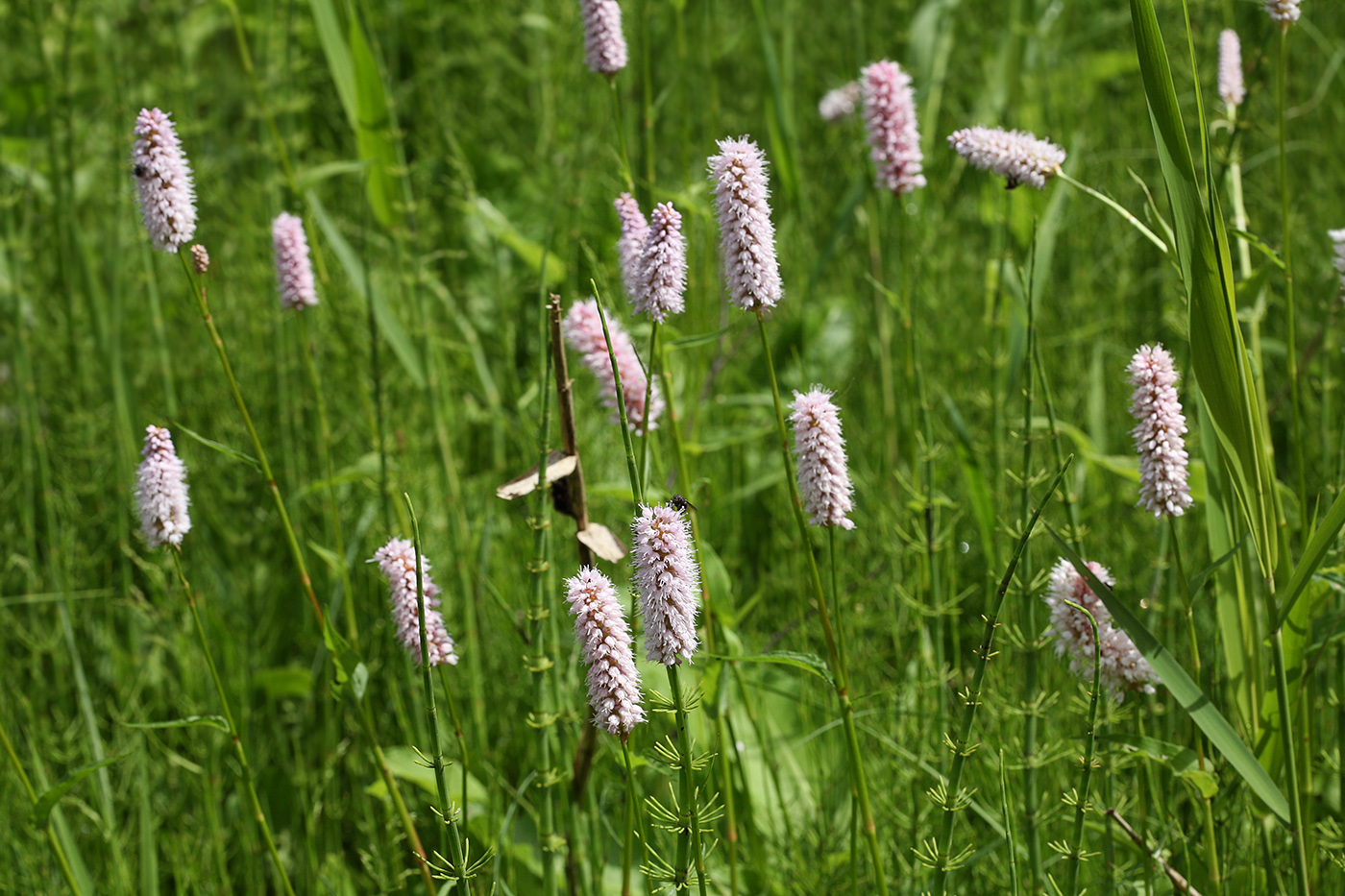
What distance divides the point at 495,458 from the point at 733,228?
5.45ft

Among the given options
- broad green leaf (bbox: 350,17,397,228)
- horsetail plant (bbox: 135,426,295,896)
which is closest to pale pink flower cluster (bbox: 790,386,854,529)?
horsetail plant (bbox: 135,426,295,896)

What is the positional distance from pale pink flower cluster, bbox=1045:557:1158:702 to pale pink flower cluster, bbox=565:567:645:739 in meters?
0.62

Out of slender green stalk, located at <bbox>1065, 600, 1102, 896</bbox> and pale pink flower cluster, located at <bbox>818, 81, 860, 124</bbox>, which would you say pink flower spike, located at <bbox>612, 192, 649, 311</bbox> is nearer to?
slender green stalk, located at <bbox>1065, 600, 1102, 896</bbox>

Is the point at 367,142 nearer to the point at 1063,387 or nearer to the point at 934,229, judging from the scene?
the point at 934,229

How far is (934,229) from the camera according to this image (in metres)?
3.26

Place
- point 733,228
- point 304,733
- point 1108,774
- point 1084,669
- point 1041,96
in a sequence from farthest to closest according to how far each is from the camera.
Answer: point 1041,96 < point 304,733 < point 1108,774 < point 1084,669 < point 733,228

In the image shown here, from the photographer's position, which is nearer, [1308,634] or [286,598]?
[1308,634]

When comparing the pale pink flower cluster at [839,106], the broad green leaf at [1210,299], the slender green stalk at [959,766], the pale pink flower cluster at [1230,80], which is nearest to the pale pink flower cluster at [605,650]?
the slender green stalk at [959,766]

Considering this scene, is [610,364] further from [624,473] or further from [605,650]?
[624,473]

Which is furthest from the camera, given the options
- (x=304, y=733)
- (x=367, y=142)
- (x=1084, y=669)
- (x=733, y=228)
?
(x=304, y=733)

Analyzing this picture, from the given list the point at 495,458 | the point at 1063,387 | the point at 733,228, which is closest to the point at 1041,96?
the point at 1063,387

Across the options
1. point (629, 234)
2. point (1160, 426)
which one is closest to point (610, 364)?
point (629, 234)

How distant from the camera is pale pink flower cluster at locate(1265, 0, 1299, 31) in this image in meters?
1.58

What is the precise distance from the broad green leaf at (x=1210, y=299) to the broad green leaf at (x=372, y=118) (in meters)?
1.49
